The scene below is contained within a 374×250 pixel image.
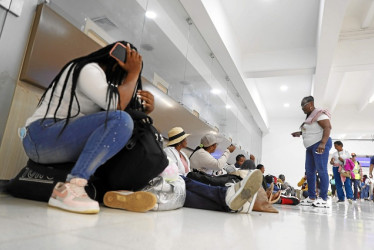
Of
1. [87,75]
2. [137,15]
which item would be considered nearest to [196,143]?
[137,15]

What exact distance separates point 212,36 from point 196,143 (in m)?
1.95

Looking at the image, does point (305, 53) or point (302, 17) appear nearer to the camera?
point (302, 17)

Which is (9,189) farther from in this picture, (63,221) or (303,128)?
(303,128)

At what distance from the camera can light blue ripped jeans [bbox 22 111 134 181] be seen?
3.70 feet

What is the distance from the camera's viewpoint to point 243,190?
1.69 m

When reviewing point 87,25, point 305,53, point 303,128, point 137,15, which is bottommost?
point 303,128

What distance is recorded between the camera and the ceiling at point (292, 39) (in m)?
4.34

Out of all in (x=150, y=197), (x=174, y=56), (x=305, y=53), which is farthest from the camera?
(x=305, y=53)

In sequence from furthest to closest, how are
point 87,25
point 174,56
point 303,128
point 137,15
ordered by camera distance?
point 174,56 → point 303,128 → point 137,15 → point 87,25

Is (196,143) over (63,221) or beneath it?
over

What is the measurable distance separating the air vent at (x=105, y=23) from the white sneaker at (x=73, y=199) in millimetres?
1762

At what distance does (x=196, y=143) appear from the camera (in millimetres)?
4520

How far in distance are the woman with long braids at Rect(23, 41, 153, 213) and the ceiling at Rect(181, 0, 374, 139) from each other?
3.10 meters

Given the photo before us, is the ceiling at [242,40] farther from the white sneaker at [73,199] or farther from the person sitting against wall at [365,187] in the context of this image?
the person sitting against wall at [365,187]
